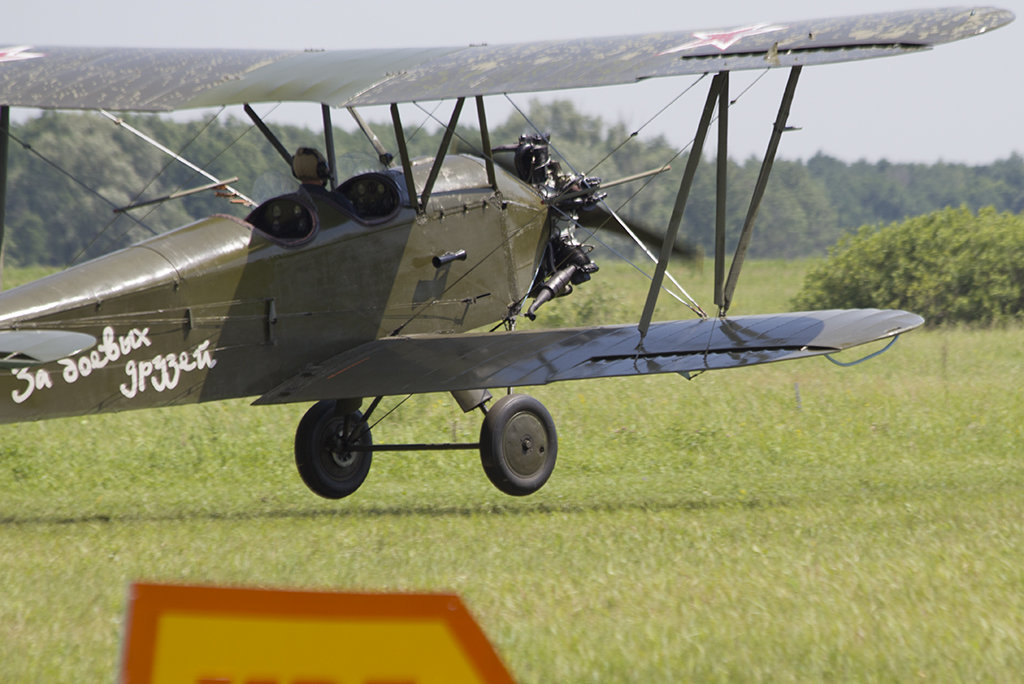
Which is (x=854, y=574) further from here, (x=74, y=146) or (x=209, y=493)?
(x=74, y=146)

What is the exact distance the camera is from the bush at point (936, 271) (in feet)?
110

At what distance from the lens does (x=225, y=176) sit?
2240 inches

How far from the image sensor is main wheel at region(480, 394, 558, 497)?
31.5ft

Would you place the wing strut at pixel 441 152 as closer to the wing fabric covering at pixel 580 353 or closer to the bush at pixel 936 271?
the wing fabric covering at pixel 580 353

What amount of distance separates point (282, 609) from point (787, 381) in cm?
1913

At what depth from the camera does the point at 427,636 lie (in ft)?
8.68

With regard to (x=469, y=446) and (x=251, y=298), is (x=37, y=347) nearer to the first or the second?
(x=251, y=298)

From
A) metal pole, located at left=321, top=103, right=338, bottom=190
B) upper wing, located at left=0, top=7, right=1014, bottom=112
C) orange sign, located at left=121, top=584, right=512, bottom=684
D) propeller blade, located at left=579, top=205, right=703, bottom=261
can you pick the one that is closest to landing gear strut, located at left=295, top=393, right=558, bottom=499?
metal pole, located at left=321, top=103, right=338, bottom=190

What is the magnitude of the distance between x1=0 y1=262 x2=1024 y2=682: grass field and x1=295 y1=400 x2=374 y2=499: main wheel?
Result: 32 centimetres

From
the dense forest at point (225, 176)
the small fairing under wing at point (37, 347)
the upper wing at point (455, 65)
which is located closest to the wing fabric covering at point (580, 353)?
the upper wing at point (455, 65)

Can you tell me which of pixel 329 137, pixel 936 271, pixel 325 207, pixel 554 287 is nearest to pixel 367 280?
pixel 325 207

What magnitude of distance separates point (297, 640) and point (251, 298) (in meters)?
6.76

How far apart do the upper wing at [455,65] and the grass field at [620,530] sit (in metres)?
3.34

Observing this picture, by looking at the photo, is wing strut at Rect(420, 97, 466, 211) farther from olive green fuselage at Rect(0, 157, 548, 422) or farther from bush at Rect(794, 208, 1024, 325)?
bush at Rect(794, 208, 1024, 325)
